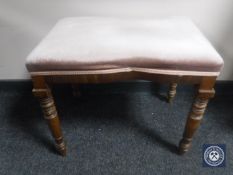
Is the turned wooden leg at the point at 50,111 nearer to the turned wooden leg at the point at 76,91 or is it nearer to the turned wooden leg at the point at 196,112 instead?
the turned wooden leg at the point at 76,91

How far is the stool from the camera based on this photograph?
640 millimetres

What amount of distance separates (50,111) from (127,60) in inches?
12.8

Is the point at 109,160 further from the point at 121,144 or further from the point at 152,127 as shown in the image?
the point at 152,127

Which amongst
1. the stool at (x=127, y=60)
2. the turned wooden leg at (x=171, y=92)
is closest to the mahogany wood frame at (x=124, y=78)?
the stool at (x=127, y=60)

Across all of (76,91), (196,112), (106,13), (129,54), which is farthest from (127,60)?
(76,91)

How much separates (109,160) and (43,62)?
481mm

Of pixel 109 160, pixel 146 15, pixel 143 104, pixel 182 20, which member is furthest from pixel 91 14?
pixel 109 160

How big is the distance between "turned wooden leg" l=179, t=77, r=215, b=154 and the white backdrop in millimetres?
472

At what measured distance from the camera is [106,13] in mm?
1016

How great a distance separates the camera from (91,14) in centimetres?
102

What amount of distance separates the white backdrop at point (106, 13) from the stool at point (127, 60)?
0.29 m

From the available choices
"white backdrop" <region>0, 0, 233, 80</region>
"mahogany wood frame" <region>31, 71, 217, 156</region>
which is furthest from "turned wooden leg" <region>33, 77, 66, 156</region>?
"white backdrop" <region>0, 0, 233, 80</region>

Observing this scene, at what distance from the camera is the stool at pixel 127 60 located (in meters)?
0.64

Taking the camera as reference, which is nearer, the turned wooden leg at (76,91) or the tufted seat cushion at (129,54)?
the tufted seat cushion at (129,54)
